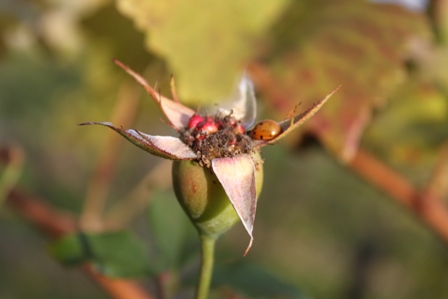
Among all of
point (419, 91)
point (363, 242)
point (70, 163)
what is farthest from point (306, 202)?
point (419, 91)

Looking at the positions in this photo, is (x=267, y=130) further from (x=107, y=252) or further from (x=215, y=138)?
(x=107, y=252)

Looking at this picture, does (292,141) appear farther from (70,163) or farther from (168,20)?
(70,163)

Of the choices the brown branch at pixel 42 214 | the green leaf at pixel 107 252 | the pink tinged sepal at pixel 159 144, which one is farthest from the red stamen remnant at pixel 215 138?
the brown branch at pixel 42 214

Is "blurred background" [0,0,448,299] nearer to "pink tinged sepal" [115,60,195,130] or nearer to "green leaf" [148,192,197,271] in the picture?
"green leaf" [148,192,197,271]

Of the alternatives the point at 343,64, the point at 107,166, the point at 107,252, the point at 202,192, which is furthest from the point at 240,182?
the point at 107,166

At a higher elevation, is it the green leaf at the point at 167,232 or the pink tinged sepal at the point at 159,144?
the pink tinged sepal at the point at 159,144

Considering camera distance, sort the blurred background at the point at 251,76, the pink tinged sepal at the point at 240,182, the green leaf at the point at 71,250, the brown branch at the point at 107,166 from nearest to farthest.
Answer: the pink tinged sepal at the point at 240,182, the green leaf at the point at 71,250, the blurred background at the point at 251,76, the brown branch at the point at 107,166

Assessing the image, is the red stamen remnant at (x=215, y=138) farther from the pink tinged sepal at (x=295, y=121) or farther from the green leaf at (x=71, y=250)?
the green leaf at (x=71, y=250)
